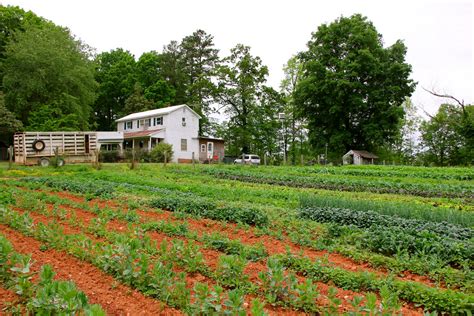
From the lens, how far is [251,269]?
507 cm

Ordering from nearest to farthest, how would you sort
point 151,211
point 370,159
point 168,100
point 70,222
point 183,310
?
point 183,310, point 70,222, point 151,211, point 370,159, point 168,100

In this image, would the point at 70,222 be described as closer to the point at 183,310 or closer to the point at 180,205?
the point at 180,205

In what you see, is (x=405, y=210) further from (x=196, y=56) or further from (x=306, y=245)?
(x=196, y=56)

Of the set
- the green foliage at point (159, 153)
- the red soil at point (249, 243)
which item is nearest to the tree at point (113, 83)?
the green foliage at point (159, 153)

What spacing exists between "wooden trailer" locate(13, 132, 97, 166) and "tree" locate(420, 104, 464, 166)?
141 feet

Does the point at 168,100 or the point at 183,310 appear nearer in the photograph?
the point at 183,310

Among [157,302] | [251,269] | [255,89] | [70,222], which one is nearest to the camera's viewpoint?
[157,302]

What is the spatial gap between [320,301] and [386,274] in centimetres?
162

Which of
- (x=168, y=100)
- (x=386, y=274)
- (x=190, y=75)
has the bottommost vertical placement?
(x=386, y=274)

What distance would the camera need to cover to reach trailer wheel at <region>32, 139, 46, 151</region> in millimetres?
25781

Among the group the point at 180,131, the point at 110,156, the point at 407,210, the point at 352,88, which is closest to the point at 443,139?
the point at 352,88

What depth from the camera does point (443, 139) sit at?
164 feet

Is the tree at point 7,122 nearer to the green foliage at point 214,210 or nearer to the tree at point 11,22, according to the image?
the tree at point 11,22

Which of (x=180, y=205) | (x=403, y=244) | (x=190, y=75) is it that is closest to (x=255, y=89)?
(x=190, y=75)
